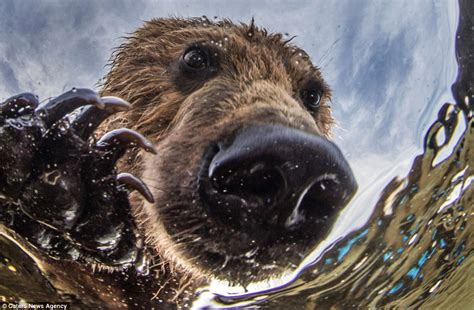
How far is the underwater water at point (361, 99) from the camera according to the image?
8.50ft

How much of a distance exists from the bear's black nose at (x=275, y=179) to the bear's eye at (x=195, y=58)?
53.2 inches

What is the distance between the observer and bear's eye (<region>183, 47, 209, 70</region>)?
11.3ft

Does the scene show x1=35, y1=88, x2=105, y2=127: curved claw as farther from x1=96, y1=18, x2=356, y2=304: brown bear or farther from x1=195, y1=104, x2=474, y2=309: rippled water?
x1=195, y1=104, x2=474, y2=309: rippled water

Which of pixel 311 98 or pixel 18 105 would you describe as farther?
pixel 311 98

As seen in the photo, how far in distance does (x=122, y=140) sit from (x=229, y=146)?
448 mm

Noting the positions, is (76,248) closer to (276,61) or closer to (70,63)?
(70,63)

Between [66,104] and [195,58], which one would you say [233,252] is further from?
[195,58]

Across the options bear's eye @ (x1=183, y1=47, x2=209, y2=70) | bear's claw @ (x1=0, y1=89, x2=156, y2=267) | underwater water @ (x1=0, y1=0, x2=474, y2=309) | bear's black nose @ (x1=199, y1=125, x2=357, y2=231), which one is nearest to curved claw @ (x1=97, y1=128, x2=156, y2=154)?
bear's claw @ (x1=0, y1=89, x2=156, y2=267)

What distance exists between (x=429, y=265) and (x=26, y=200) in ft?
14.0

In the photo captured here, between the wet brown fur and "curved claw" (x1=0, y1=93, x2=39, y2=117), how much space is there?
2.37ft

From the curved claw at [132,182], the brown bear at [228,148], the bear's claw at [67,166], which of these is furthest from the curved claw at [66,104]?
the brown bear at [228,148]

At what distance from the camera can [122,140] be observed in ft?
7.04

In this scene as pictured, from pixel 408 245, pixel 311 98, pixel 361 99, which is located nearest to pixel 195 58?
pixel 311 98

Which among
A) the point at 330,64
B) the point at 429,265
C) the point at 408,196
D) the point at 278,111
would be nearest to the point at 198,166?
the point at 278,111
